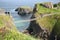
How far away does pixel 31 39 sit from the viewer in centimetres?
507

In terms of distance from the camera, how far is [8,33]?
5.10 m

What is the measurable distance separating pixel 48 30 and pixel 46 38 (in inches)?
67.5

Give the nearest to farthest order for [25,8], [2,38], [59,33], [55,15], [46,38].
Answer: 1. [2,38]
2. [59,33]
3. [46,38]
4. [55,15]
5. [25,8]

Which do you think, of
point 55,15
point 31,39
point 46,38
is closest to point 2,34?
point 31,39

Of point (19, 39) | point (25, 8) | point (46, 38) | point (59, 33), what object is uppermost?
point (19, 39)

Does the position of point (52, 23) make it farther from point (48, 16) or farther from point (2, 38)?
point (2, 38)

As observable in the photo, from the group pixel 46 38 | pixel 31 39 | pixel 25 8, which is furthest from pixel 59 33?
pixel 25 8

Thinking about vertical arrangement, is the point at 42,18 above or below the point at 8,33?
below

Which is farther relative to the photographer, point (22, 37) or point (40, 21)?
point (40, 21)

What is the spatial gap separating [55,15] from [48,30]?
7.73 ft

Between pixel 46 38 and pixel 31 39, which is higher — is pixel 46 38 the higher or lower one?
the lower one

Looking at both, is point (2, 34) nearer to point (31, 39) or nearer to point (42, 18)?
→ point (31, 39)

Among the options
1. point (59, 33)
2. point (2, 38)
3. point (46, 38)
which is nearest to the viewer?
point (2, 38)

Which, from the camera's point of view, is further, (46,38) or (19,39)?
(46,38)
